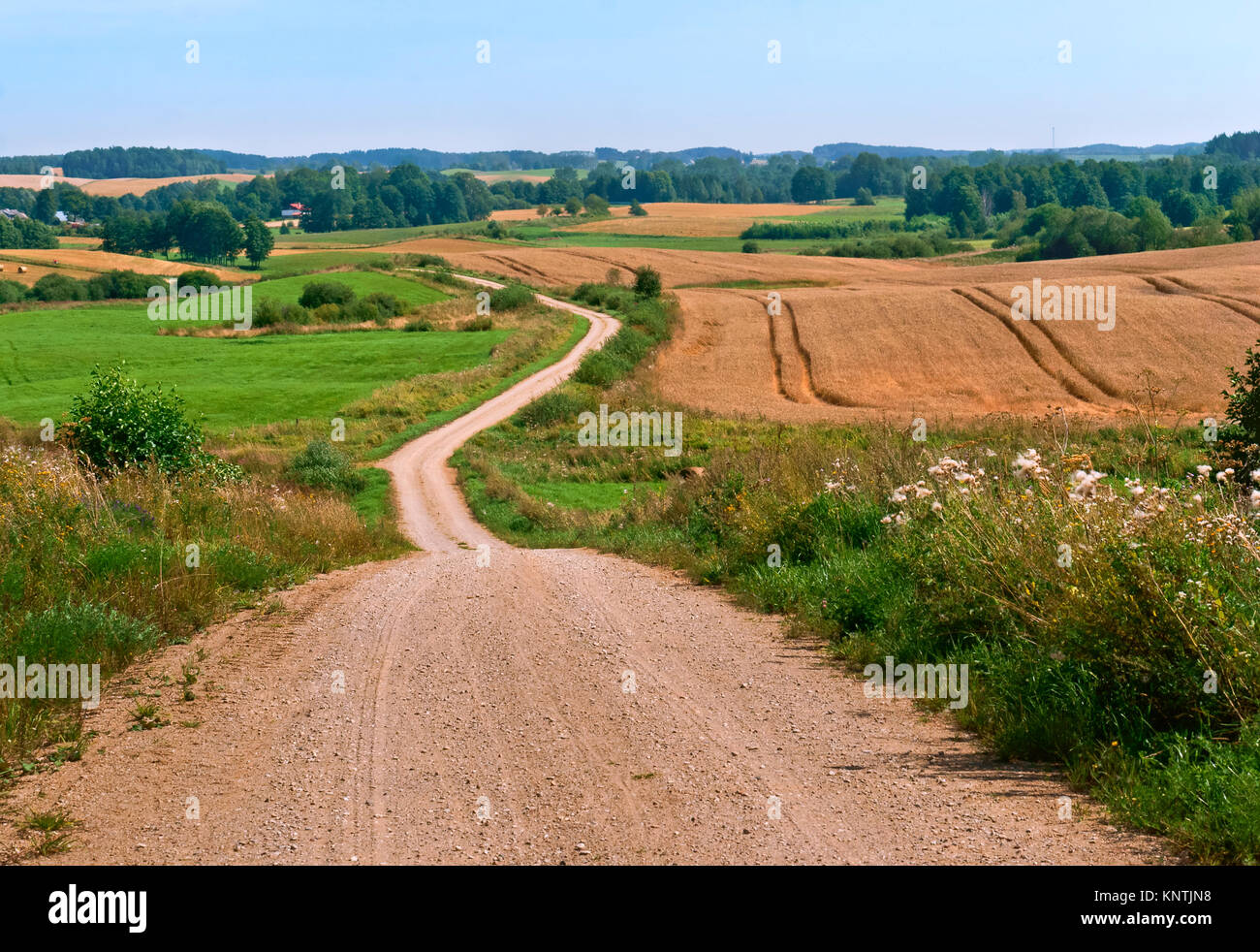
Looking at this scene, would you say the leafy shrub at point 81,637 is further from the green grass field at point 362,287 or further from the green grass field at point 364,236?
the green grass field at point 364,236

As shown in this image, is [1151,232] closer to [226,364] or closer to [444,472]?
[226,364]

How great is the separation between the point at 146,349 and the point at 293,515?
51.6 metres

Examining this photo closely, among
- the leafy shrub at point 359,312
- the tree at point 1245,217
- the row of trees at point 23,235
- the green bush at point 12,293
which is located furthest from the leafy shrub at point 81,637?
the row of trees at point 23,235

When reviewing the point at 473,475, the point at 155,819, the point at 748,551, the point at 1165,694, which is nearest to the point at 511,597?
the point at 748,551

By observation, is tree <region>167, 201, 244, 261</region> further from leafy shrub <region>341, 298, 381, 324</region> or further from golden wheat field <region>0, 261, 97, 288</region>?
leafy shrub <region>341, 298, 381, 324</region>

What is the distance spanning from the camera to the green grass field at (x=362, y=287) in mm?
84062

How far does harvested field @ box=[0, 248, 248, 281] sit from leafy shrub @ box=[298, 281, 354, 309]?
2642 cm

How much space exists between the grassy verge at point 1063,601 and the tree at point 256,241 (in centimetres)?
12095

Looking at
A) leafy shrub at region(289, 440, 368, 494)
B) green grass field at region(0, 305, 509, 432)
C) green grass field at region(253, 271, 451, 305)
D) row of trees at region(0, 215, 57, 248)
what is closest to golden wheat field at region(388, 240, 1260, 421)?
green grass field at region(0, 305, 509, 432)

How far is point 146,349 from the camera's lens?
199ft

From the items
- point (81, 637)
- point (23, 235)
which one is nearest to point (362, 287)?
point (23, 235)

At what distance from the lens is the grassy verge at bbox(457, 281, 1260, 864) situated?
5.60 m
